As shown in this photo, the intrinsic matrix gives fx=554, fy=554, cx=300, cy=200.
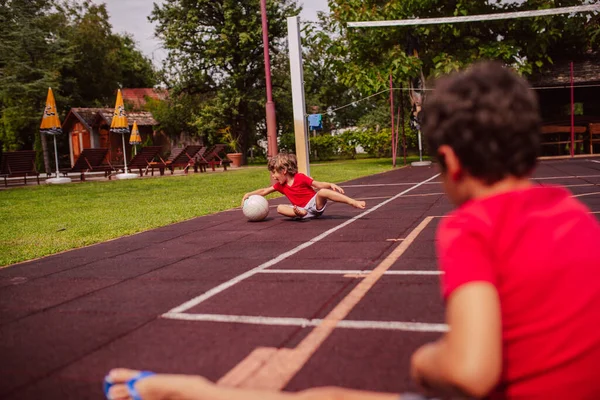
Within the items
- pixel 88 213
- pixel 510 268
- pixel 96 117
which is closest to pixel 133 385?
pixel 510 268

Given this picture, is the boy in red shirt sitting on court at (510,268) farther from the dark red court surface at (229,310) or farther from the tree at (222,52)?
the tree at (222,52)

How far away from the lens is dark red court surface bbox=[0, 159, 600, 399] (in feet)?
9.46

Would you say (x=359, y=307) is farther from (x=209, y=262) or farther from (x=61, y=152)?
(x=61, y=152)

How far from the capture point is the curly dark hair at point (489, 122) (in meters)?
1.40

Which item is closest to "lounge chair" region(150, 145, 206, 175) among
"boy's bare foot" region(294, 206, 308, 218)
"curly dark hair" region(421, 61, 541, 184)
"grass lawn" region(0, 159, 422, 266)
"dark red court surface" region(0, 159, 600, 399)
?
"grass lawn" region(0, 159, 422, 266)

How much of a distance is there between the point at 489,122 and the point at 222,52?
37.7m

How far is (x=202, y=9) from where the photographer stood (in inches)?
1497

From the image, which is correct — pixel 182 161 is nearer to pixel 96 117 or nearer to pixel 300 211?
pixel 96 117

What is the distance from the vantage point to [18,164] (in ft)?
76.8

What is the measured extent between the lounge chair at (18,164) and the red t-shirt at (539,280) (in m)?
24.6

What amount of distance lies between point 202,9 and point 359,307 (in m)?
37.5

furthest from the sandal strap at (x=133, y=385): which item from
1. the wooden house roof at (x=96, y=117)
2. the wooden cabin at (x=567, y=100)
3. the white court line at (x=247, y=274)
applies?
the wooden house roof at (x=96, y=117)

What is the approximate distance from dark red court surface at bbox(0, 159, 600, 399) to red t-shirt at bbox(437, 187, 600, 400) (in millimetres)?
1209

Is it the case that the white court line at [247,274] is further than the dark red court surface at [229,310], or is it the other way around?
the white court line at [247,274]
